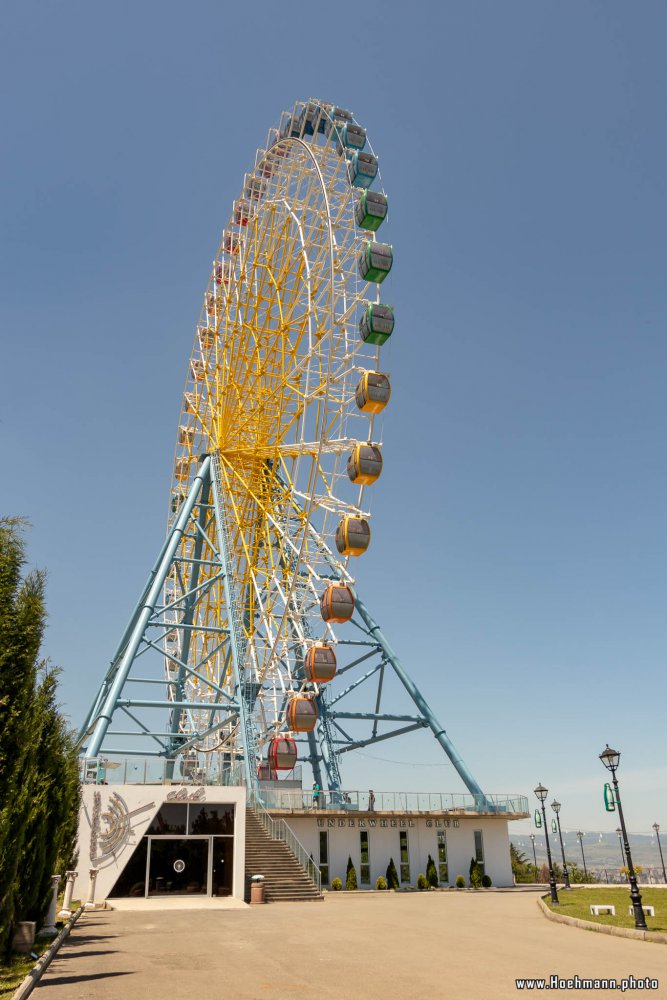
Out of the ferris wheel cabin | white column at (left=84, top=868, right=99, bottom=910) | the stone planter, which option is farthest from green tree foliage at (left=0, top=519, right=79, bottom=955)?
the ferris wheel cabin

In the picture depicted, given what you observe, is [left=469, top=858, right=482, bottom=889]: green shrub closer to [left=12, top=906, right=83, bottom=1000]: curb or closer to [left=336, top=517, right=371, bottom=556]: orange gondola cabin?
[left=336, top=517, right=371, bottom=556]: orange gondola cabin

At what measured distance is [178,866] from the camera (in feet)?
80.5

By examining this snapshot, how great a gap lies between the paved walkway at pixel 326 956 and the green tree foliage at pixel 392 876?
11.0 metres

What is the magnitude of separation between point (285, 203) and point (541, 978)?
31.8m

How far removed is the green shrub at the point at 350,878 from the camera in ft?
99.8

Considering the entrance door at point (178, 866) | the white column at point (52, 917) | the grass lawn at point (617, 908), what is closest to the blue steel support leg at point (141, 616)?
the entrance door at point (178, 866)

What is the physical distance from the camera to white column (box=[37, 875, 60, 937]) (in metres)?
15.5

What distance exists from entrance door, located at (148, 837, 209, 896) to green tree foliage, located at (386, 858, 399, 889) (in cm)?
966

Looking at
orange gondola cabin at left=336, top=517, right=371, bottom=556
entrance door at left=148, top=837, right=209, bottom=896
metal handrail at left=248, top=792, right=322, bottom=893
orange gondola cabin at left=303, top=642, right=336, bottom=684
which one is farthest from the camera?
orange gondola cabin at left=336, top=517, right=371, bottom=556

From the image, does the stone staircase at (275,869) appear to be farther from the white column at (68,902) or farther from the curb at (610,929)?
the curb at (610,929)

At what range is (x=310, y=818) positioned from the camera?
31109mm

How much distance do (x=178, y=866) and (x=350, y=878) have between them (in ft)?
29.3

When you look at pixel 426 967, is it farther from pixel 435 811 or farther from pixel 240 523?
pixel 240 523

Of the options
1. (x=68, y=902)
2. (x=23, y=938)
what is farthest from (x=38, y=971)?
(x=68, y=902)
